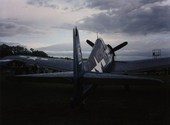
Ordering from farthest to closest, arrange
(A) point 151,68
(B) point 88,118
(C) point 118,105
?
(A) point 151,68, (C) point 118,105, (B) point 88,118

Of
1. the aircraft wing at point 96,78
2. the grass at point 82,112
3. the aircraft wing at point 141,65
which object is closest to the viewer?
the aircraft wing at point 96,78

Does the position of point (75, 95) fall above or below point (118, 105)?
above

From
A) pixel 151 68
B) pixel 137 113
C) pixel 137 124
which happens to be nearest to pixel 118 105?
pixel 137 113

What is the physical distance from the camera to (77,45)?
8.74 meters

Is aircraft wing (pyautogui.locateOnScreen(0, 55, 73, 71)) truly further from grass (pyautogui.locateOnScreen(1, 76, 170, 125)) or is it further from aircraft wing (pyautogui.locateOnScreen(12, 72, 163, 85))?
aircraft wing (pyautogui.locateOnScreen(12, 72, 163, 85))

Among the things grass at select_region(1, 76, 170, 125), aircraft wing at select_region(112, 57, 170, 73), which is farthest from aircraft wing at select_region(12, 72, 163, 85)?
aircraft wing at select_region(112, 57, 170, 73)

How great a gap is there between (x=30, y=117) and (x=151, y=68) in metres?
10.7

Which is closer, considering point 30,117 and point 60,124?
point 60,124

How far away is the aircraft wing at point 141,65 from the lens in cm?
1692

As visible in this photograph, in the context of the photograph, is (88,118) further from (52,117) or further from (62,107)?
(62,107)

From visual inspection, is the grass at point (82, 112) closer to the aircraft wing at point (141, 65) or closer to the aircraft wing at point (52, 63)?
the aircraft wing at point (141, 65)

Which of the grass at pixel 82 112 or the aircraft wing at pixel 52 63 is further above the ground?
the aircraft wing at pixel 52 63

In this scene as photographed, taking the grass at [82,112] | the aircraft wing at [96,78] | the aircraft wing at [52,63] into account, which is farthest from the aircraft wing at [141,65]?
the aircraft wing at [96,78]

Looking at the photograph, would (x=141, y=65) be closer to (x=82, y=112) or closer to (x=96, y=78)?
(x=82, y=112)
